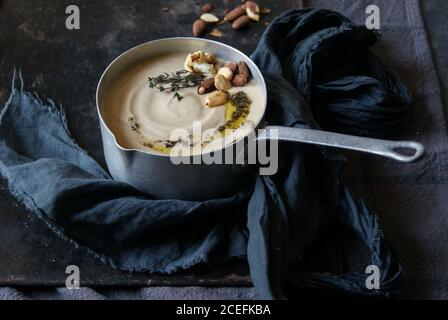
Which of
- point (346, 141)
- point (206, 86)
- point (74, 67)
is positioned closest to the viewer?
point (346, 141)

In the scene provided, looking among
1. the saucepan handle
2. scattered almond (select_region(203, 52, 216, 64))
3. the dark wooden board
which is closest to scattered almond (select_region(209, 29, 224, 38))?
the dark wooden board

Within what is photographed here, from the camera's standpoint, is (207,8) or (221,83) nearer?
(221,83)

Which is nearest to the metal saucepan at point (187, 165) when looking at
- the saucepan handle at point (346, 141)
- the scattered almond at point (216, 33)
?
the saucepan handle at point (346, 141)

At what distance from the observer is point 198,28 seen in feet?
3.06

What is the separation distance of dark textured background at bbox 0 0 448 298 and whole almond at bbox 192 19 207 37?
0.02 m

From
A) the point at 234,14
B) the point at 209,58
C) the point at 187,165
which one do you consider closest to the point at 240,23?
the point at 234,14

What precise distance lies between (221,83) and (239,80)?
25mm

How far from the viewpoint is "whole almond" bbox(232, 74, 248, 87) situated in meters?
0.73

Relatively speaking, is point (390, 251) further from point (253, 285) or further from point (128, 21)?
point (128, 21)

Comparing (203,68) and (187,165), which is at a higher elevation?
(203,68)

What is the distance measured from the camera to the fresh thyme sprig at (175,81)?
0.72m

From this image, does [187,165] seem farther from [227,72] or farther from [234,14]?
[234,14]

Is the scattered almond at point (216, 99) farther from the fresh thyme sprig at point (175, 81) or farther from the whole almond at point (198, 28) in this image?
the whole almond at point (198, 28)
